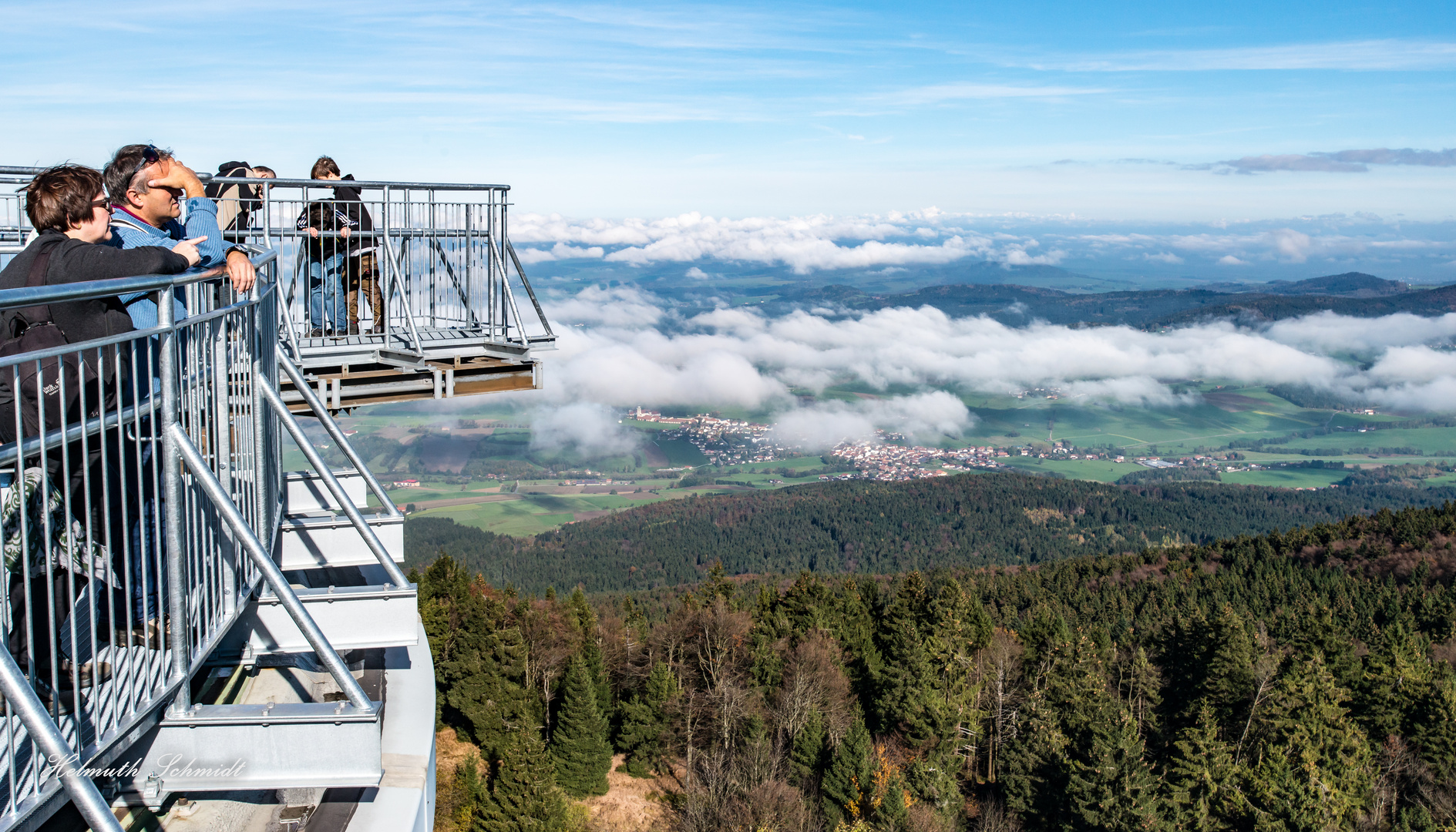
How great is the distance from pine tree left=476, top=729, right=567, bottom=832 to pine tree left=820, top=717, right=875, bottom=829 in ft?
32.6

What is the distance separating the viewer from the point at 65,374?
2.84 m

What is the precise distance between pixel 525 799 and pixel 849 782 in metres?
12.0

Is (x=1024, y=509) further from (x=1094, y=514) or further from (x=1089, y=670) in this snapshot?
(x=1089, y=670)

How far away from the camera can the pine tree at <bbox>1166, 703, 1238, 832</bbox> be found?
31.2 metres

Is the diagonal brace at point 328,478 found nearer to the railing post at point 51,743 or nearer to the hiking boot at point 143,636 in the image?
the hiking boot at point 143,636

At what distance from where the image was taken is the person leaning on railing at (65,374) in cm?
274

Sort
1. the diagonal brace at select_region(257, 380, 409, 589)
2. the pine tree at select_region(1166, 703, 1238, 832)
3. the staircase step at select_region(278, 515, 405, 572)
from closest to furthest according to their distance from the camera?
the diagonal brace at select_region(257, 380, 409, 589)
the staircase step at select_region(278, 515, 405, 572)
the pine tree at select_region(1166, 703, 1238, 832)

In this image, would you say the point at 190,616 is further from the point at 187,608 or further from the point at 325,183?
the point at 325,183

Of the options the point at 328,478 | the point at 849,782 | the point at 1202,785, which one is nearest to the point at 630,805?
the point at 849,782

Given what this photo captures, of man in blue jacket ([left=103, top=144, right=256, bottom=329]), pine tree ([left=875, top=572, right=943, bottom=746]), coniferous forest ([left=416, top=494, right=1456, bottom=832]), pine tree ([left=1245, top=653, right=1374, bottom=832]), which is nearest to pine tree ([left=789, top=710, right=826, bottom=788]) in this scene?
coniferous forest ([left=416, top=494, right=1456, bottom=832])

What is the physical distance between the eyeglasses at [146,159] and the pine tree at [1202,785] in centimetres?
3425

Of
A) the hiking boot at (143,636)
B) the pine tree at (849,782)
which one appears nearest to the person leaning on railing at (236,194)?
the hiking boot at (143,636)

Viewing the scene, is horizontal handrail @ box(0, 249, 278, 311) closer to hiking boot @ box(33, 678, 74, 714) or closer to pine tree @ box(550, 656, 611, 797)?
hiking boot @ box(33, 678, 74, 714)

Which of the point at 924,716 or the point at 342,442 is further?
the point at 924,716
